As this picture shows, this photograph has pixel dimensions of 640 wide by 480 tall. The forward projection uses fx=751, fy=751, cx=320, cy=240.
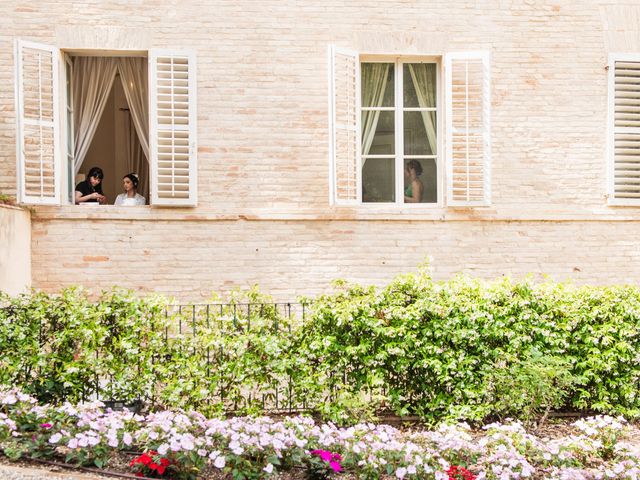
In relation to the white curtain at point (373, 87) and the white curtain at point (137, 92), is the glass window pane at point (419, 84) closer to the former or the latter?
the white curtain at point (373, 87)

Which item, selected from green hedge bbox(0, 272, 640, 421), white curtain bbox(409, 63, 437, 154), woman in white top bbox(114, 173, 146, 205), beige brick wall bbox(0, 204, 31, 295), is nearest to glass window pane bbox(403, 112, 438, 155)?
white curtain bbox(409, 63, 437, 154)

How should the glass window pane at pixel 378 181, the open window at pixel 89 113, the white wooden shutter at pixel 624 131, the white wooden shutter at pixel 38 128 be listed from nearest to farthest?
the white wooden shutter at pixel 38 128 < the open window at pixel 89 113 < the white wooden shutter at pixel 624 131 < the glass window pane at pixel 378 181

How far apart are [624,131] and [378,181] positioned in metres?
3.35

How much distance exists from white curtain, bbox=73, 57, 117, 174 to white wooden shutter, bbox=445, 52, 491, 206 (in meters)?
4.54

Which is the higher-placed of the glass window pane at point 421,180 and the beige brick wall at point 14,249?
the glass window pane at point 421,180

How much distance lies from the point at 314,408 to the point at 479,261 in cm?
353

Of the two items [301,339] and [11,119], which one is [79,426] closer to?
[301,339]

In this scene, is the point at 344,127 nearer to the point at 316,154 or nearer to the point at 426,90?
the point at 316,154

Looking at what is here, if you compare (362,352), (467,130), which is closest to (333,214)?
(467,130)

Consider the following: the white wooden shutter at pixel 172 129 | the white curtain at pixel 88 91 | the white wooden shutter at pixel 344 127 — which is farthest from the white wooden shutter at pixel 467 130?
the white curtain at pixel 88 91

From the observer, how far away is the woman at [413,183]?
10133 millimetres

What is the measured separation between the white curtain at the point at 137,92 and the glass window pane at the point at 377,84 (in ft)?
9.74

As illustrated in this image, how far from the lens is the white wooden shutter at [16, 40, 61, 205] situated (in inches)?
356

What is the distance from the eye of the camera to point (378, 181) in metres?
10.1
